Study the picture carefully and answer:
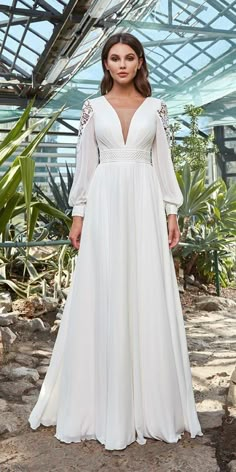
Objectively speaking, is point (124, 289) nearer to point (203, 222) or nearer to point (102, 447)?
point (102, 447)

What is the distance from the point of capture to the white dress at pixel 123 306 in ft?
5.00

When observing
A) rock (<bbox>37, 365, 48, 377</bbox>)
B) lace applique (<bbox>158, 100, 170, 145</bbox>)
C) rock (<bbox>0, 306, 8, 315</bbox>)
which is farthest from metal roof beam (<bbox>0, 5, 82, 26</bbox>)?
lace applique (<bbox>158, 100, 170, 145</bbox>)

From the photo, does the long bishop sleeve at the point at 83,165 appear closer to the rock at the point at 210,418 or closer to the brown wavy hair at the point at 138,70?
the brown wavy hair at the point at 138,70

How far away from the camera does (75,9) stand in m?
6.04

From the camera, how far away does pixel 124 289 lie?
5.05 ft

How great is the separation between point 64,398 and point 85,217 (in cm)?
53

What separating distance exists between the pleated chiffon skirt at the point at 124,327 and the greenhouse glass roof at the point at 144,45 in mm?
2535

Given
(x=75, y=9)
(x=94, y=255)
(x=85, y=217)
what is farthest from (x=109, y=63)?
(x=75, y=9)

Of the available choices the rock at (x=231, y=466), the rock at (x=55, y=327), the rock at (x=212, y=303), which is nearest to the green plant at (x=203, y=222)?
the rock at (x=212, y=303)

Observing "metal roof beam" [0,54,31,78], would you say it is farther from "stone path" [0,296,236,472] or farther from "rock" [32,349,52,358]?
"stone path" [0,296,236,472]

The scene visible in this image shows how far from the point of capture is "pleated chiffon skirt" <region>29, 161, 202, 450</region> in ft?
4.99

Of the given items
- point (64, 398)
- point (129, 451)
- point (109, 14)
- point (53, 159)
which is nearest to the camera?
point (129, 451)

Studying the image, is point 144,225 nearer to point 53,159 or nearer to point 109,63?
point 109,63

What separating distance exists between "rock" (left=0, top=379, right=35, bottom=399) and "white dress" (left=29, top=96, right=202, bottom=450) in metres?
0.42
